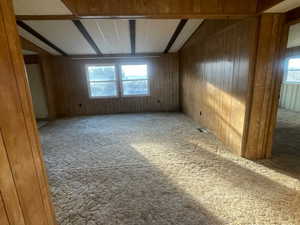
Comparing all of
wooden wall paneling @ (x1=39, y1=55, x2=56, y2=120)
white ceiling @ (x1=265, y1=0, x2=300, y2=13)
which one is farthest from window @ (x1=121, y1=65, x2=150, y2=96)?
white ceiling @ (x1=265, y1=0, x2=300, y2=13)

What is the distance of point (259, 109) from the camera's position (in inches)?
91.0

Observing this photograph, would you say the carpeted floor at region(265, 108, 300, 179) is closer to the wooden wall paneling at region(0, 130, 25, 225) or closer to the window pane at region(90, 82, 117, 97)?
the wooden wall paneling at region(0, 130, 25, 225)

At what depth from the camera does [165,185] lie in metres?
1.95

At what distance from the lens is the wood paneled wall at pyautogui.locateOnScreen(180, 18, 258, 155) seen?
2.36m

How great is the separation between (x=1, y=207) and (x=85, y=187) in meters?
1.31

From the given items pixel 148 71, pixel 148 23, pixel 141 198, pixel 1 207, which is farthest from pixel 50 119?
pixel 1 207

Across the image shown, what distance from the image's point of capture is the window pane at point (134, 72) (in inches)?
237

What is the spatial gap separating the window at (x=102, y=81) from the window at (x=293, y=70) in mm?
6474

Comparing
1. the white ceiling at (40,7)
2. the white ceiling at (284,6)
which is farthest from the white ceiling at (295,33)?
the white ceiling at (40,7)

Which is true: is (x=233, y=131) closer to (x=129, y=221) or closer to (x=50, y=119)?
(x=129, y=221)

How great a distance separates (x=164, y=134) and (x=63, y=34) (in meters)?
3.29

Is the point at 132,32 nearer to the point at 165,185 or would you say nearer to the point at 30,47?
the point at 30,47

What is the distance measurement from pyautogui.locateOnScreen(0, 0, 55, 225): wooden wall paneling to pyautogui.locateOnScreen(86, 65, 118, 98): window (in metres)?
5.25

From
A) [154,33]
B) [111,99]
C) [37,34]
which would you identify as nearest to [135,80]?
[111,99]
